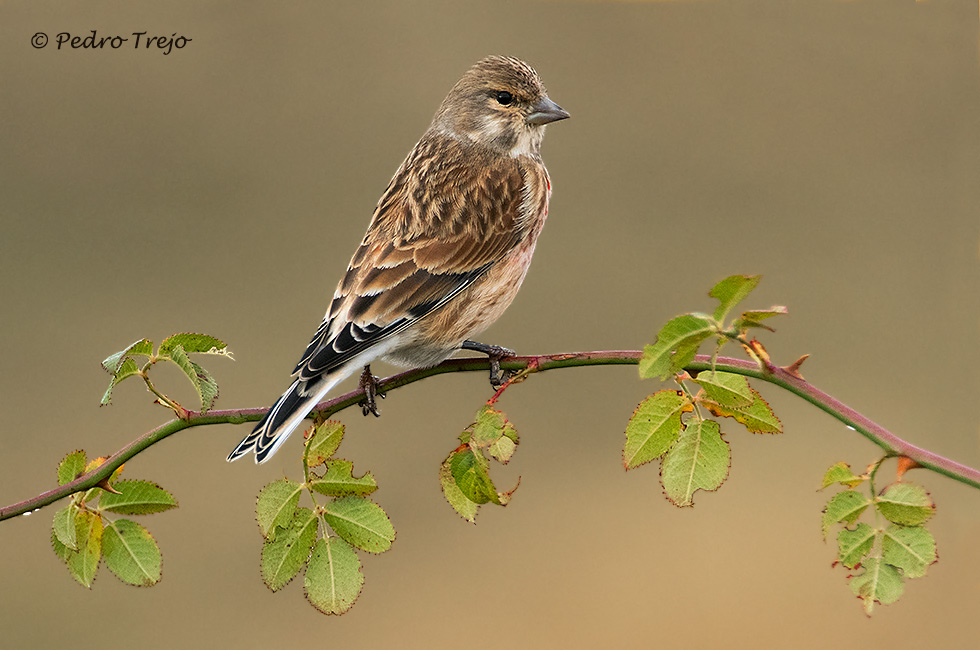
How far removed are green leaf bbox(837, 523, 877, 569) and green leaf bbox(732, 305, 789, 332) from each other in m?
0.45

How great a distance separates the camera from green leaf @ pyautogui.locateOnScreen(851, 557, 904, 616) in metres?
1.62

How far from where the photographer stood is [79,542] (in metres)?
1.88

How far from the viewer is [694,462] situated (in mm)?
1659

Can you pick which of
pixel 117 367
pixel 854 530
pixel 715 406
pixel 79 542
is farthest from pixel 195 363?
pixel 854 530

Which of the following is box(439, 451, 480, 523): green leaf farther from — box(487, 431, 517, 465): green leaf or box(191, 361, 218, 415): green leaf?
box(191, 361, 218, 415): green leaf

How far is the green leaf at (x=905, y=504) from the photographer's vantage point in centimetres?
161

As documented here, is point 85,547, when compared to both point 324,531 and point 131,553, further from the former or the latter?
point 324,531

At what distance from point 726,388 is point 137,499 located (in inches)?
44.0

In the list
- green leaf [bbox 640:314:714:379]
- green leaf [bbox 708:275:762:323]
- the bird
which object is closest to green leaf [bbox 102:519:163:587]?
Result: the bird

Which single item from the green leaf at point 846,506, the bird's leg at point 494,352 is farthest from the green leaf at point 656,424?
the bird's leg at point 494,352

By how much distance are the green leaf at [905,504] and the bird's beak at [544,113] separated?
5.75 feet

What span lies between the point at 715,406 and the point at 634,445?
0.52 ft

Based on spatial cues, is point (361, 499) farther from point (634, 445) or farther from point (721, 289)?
point (721, 289)

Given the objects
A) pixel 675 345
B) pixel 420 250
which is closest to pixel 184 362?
pixel 675 345
